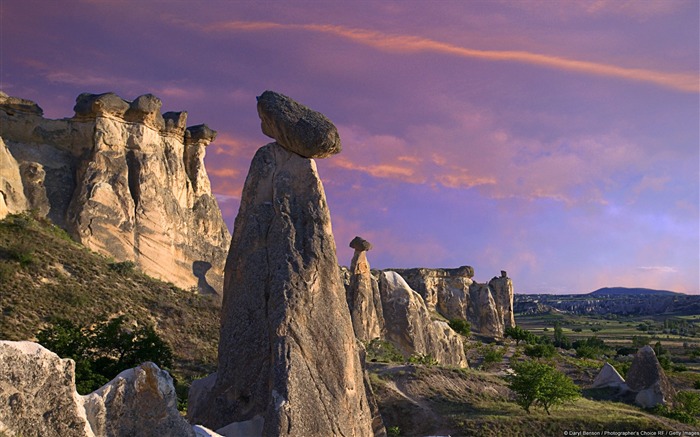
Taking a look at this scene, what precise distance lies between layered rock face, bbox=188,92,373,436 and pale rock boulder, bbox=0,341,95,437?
364 centimetres

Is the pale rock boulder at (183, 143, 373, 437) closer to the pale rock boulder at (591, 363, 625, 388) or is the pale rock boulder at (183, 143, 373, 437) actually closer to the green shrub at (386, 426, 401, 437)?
the green shrub at (386, 426, 401, 437)

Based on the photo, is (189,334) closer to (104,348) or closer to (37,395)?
(104,348)

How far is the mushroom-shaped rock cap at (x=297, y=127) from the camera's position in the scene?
11844 millimetres

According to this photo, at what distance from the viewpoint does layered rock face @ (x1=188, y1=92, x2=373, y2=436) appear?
9578mm

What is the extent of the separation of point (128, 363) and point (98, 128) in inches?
945

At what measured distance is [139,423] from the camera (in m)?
6.61

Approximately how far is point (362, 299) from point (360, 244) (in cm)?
333

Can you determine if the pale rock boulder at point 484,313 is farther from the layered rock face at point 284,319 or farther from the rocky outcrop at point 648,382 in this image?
the layered rock face at point 284,319

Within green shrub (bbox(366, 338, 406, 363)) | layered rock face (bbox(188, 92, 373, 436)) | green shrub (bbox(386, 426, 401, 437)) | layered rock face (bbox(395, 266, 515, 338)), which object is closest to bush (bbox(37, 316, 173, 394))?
layered rock face (bbox(188, 92, 373, 436))

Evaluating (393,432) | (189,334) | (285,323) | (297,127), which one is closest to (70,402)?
(285,323)

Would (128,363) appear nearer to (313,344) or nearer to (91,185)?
(313,344)

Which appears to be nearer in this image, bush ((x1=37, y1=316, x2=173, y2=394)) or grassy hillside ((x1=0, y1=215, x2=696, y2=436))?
bush ((x1=37, y1=316, x2=173, y2=394))

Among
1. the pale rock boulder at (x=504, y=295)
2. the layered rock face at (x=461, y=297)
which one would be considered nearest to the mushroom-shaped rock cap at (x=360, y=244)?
the layered rock face at (x=461, y=297)

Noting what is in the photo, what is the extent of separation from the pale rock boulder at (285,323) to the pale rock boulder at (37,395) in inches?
143
